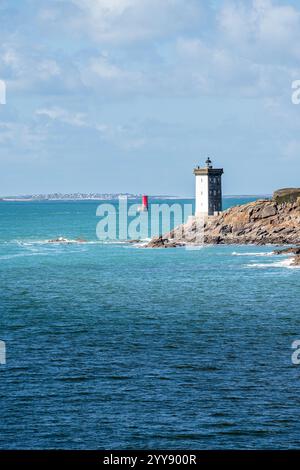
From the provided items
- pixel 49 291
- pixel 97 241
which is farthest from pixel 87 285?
pixel 97 241

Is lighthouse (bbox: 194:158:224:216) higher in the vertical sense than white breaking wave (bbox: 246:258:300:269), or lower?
higher

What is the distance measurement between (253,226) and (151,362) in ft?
293

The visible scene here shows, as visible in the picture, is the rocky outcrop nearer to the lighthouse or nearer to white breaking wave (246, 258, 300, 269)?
the lighthouse

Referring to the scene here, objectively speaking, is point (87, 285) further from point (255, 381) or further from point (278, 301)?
point (255, 381)

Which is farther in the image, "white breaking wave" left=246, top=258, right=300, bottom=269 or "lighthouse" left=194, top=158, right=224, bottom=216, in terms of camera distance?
"lighthouse" left=194, top=158, right=224, bottom=216

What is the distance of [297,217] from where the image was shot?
437ft

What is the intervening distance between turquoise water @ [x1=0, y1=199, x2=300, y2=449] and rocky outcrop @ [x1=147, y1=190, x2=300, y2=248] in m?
37.7

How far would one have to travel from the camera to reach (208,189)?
150500 millimetres

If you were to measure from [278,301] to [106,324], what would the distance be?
56.7ft

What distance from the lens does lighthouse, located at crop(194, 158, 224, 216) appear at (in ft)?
490

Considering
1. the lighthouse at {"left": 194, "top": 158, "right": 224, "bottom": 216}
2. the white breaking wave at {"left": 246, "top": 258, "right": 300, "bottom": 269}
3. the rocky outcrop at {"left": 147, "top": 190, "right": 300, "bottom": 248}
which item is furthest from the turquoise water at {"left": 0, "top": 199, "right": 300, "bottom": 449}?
the lighthouse at {"left": 194, "top": 158, "right": 224, "bottom": 216}

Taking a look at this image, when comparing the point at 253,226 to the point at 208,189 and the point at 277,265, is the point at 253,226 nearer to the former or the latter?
the point at 208,189

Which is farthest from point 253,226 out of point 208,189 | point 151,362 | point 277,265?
point 151,362

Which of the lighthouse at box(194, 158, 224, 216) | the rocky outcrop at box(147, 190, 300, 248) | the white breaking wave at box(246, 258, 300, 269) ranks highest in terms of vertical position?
the lighthouse at box(194, 158, 224, 216)
